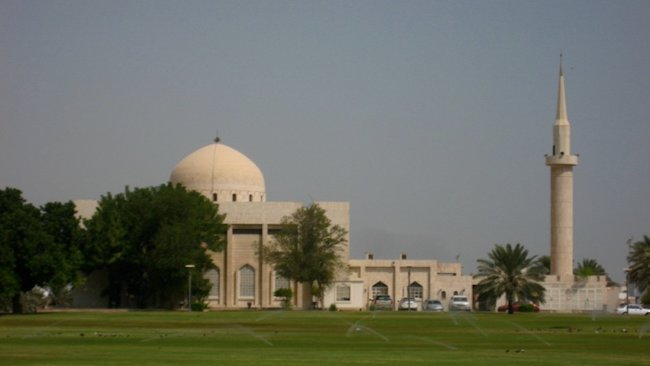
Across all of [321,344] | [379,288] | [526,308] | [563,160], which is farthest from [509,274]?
[321,344]

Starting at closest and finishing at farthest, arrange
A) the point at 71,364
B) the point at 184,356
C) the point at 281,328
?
the point at 71,364 < the point at 184,356 < the point at 281,328

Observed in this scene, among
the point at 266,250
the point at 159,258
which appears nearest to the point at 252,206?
Answer: the point at 266,250

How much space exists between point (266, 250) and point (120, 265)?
1125cm

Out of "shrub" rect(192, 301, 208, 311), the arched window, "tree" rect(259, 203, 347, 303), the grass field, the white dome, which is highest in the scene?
the white dome

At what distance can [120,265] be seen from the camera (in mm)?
99938

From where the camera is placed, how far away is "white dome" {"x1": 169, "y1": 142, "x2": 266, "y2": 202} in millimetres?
114562

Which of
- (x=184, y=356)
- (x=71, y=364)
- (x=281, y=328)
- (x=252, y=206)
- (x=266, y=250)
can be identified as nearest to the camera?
(x=71, y=364)

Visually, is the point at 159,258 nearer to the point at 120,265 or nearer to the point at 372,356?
the point at 120,265

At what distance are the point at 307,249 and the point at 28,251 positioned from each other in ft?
95.4

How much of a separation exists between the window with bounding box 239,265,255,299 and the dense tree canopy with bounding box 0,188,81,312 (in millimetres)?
28425

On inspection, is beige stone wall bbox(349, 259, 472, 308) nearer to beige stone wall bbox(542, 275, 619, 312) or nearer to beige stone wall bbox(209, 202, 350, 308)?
beige stone wall bbox(209, 202, 350, 308)

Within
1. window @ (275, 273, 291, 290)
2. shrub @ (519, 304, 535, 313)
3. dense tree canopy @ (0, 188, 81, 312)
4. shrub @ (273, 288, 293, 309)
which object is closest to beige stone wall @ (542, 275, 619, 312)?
shrub @ (519, 304, 535, 313)

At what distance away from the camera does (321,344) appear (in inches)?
1607

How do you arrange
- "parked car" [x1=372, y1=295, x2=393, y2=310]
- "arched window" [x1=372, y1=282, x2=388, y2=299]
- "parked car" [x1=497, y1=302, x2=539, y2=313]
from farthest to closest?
"arched window" [x1=372, y1=282, x2=388, y2=299] < "parked car" [x1=372, y1=295, x2=393, y2=310] < "parked car" [x1=497, y1=302, x2=539, y2=313]
